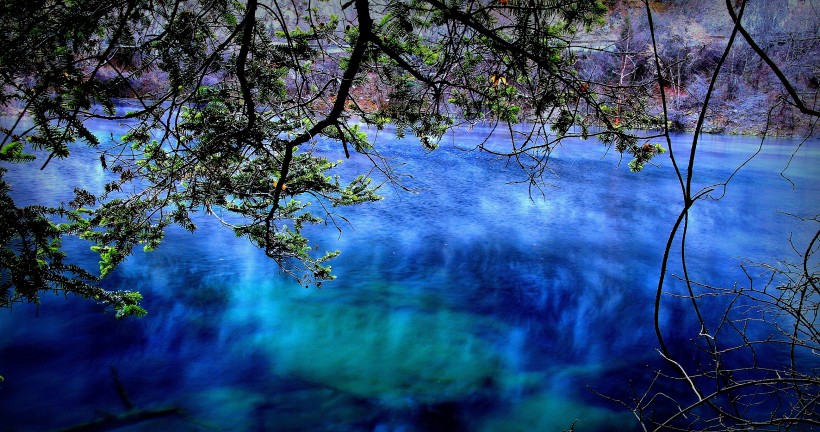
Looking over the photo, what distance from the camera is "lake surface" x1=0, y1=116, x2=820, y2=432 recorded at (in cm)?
462

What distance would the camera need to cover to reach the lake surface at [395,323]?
4621 millimetres

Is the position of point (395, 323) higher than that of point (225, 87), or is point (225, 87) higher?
point (225, 87)

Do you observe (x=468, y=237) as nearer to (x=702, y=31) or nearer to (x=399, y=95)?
(x=399, y=95)

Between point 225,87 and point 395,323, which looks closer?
point 225,87

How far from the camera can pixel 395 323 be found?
6.05 meters

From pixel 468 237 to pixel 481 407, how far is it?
4.24 meters

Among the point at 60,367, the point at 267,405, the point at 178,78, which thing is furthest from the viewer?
the point at 60,367

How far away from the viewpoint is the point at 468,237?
8.71 meters

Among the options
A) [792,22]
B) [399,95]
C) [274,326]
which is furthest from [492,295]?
[792,22]

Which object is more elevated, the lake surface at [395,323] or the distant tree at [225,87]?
the distant tree at [225,87]

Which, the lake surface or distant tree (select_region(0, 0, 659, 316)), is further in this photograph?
the lake surface

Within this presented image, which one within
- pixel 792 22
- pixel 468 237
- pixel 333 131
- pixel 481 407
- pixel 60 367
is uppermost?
pixel 792 22

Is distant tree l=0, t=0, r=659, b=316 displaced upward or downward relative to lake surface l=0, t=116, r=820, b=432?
upward

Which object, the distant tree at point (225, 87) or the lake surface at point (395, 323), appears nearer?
the distant tree at point (225, 87)
